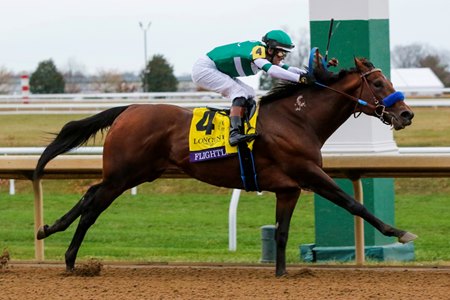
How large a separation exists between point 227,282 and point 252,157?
91cm

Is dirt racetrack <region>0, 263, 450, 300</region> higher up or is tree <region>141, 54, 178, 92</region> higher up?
tree <region>141, 54, 178, 92</region>

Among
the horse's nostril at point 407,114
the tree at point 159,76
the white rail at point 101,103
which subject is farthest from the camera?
the tree at point 159,76

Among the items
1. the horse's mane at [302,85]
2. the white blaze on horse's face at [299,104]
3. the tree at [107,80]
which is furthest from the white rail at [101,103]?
the tree at [107,80]

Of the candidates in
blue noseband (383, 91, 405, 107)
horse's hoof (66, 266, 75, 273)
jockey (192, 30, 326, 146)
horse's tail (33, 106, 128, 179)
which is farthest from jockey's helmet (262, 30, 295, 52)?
horse's hoof (66, 266, 75, 273)

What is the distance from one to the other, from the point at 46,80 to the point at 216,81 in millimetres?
35695

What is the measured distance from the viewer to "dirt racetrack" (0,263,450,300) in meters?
7.07

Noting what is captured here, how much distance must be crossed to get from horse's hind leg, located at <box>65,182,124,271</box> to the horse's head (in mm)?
1919

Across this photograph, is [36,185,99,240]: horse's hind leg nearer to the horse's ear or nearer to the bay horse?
the bay horse

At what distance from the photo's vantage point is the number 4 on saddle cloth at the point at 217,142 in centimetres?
792

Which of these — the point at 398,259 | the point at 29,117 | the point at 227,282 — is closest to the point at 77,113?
the point at 29,117

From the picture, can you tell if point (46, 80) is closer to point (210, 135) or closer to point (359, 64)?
point (210, 135)

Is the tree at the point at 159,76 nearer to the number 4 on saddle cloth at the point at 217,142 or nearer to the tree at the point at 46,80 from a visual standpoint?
the tree at the point at 46,80

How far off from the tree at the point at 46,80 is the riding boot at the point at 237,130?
3535cm

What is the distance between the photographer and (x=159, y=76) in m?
38.5
